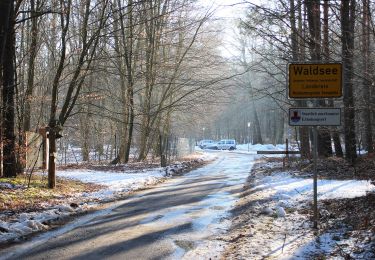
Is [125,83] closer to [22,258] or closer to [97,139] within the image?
[97,139]

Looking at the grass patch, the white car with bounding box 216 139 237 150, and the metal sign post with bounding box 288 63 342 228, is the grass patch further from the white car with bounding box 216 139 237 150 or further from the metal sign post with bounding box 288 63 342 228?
the white car with bounding box 216 139 237 150

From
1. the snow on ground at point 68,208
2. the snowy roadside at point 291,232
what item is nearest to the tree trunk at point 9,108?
the snow on ground at point 68,208

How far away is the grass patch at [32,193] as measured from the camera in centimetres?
1078

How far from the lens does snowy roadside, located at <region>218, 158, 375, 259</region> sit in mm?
6590

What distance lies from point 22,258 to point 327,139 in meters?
19.2

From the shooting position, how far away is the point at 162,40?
Answer: 3062 cm

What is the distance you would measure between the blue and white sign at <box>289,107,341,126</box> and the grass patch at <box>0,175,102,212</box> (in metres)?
6.22

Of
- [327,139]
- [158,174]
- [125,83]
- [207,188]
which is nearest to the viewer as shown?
[207,188]

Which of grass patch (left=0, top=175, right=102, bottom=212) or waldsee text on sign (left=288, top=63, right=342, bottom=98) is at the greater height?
waldsee text on sign (left=288, top=63, right=342, bottom=98)

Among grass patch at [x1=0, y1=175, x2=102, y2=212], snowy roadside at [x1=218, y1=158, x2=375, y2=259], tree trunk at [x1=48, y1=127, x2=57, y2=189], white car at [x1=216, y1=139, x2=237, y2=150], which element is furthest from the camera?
white car at [x1=216, y1=139, x2=237, y2=150]

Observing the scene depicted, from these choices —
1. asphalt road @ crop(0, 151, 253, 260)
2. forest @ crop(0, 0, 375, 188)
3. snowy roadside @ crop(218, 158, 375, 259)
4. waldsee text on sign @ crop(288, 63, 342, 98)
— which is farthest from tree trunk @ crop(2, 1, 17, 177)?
waldsee text on sign @ crop(288, 63, 342, 98)

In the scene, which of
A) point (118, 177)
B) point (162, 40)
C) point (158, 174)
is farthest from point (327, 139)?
point (162, 40)

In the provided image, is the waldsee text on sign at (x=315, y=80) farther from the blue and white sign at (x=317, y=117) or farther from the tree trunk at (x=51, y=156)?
the tree trunk at (x=51, y=156)

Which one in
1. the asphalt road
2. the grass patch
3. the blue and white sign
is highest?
the blue and white sign
